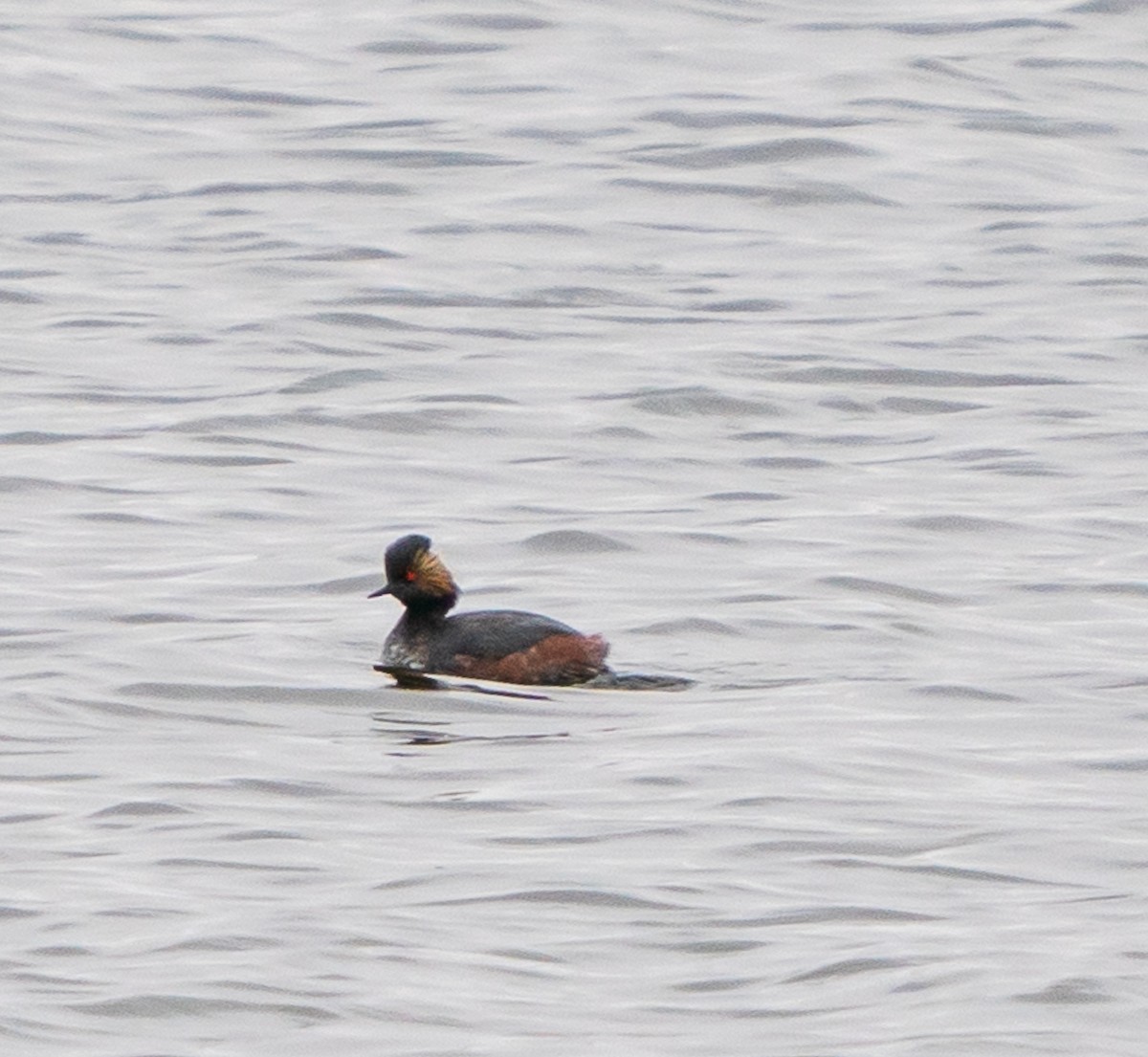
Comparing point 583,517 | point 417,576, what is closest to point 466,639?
point 417,576

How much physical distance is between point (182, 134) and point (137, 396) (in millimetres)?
8328

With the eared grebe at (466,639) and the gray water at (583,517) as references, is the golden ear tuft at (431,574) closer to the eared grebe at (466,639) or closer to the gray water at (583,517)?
the eared grebe at (466,639)

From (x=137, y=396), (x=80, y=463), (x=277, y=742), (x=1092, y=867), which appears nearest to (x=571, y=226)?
(x=137, y=396)

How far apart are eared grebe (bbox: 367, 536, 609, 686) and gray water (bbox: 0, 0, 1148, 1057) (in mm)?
183

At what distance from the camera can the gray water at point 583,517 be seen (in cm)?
909

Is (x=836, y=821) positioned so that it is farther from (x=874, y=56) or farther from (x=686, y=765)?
(x=874, y=56)

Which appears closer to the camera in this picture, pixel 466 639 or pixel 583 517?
pixel 466 639

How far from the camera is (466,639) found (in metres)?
13.1

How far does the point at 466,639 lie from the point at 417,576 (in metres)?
0.49

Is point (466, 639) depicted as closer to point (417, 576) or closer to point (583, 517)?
point (417, 576)

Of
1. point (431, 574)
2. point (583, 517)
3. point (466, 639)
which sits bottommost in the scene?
point (583, 517)

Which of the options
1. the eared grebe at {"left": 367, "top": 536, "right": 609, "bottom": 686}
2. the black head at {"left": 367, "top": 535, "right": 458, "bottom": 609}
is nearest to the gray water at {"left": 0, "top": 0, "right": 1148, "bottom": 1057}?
the eared grebe at {"left": 367, "top": 536, "right": 609, "bottom": 686}

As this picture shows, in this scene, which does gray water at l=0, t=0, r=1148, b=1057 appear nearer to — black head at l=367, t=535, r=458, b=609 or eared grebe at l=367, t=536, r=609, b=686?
eared grebe at l=367, t=536, r=609, b=686

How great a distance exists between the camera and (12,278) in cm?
2227
